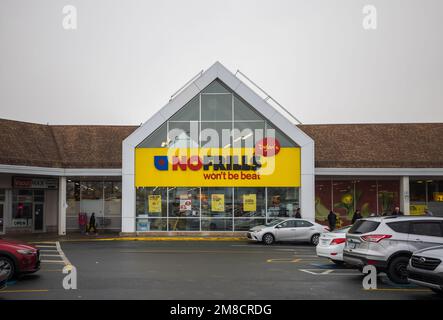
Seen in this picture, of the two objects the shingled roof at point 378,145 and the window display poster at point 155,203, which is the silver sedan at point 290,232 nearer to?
the shingled roof at point 378,145

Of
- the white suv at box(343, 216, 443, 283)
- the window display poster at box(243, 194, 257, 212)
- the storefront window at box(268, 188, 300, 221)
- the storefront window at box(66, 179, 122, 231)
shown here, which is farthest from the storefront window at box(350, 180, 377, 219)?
the white suv at box(343, 216, 443, 283)

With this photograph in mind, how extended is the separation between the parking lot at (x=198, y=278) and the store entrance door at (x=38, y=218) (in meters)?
13.5

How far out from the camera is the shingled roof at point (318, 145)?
32.6m

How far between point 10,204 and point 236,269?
2186cm

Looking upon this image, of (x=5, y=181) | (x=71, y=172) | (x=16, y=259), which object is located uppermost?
(x=71, y=172)

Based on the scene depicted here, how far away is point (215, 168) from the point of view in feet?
104

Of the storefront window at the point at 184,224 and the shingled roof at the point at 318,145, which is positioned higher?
the shingled roof at the point at 318,145

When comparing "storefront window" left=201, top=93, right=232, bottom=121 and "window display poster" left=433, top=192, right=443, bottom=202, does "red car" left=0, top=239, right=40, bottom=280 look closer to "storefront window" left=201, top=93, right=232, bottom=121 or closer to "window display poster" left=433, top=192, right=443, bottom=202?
"storefront window" left=201, top=93, right=232, bottom=121

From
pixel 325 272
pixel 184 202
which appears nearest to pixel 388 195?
pixel 184 202

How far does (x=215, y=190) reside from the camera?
104 ft

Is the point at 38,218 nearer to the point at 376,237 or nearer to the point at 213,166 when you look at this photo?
the point at 213,166

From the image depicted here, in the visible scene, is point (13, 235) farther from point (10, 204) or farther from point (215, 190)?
point (215, 190)

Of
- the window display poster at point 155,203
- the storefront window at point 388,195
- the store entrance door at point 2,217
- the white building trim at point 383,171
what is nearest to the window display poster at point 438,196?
the storefront window at point 388,195

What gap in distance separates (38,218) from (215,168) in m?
12.6
